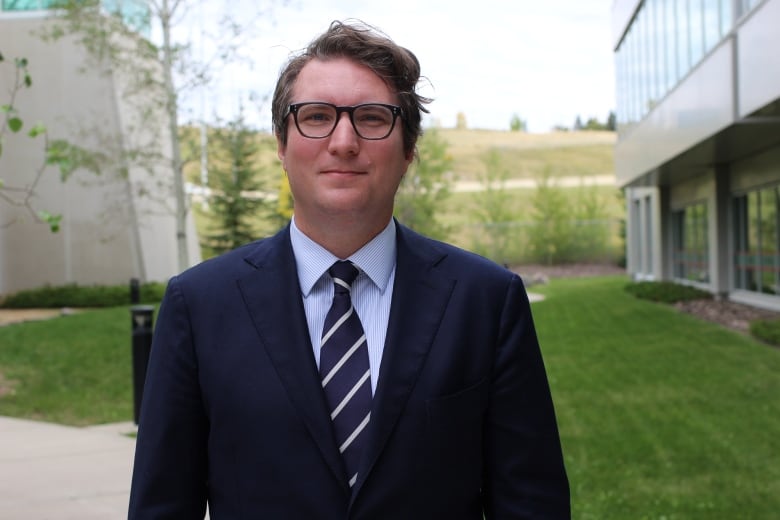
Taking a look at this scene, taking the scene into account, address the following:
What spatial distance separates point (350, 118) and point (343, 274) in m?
0.35

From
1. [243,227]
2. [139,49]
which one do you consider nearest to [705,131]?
[139,49]

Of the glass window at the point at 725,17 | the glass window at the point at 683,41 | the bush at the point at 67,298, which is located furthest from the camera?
the bush at the point at 67,298

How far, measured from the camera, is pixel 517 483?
200 cm

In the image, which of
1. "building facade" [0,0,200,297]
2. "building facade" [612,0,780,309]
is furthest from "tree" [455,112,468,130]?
"building facade" [0,0,200,297]

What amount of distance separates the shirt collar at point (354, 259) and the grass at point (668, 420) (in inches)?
155

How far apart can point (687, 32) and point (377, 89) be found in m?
19.2

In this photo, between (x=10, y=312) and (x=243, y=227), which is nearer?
(x=10, y=312)

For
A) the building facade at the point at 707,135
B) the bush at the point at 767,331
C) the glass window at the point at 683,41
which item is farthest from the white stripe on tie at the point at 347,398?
the glass window at the point at 683,41

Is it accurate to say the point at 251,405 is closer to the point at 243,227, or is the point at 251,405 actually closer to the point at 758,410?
the point at 758,410

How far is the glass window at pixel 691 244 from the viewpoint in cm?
2377

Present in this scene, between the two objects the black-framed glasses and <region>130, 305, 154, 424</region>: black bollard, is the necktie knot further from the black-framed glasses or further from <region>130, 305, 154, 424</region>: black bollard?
<region>130, 305, 154, 424</region>: black bollard

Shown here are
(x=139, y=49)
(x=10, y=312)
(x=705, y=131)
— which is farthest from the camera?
(x=10, y=312)

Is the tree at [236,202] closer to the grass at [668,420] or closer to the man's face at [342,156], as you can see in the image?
the grass at [668,420]

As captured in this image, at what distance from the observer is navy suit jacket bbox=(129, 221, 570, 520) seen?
188 cm
